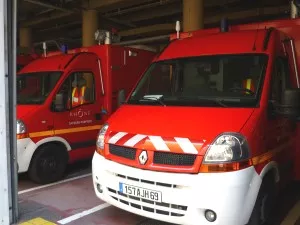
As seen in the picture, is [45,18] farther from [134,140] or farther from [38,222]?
[134,140]

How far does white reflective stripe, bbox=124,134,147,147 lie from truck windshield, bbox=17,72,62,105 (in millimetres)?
2629

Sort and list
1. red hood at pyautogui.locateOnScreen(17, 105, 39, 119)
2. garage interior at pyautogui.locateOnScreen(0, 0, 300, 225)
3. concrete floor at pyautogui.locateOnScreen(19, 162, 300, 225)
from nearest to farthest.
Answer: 1. concrete floor at pyautogui.locateOnScreen(19, 162, 300, 225)
2. garage interior at pyautogui.locateOnScreen(0, 0, 300, 225)
3. red hood at pyautogui.locateOnScreen(17, 105, 39, 119)

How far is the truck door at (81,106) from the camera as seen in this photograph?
5848 mm

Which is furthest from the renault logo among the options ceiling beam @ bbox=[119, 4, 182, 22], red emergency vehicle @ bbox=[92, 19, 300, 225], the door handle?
ceiling beam @ bbox=[119, 4, 182, 22]

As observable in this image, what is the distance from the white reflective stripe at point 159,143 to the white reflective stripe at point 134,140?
4.6 inches

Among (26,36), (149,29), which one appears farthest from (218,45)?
(26,36)

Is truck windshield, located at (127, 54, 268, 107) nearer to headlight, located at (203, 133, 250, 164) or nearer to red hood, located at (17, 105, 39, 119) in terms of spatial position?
headlight, located at (203, 133, 250, 164)

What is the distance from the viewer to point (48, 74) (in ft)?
20.2

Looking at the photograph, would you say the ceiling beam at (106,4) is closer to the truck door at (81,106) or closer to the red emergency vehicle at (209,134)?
the truck door at (81,106)

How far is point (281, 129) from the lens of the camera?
3.94 m

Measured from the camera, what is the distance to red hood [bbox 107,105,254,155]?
10.7 feet

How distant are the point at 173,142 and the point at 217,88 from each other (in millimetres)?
1056

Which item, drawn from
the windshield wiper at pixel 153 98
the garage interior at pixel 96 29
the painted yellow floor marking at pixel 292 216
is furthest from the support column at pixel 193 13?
the painted yellow floor marking at pixel 292 216

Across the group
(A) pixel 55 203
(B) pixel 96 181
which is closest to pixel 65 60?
(A) pixel 55 203
